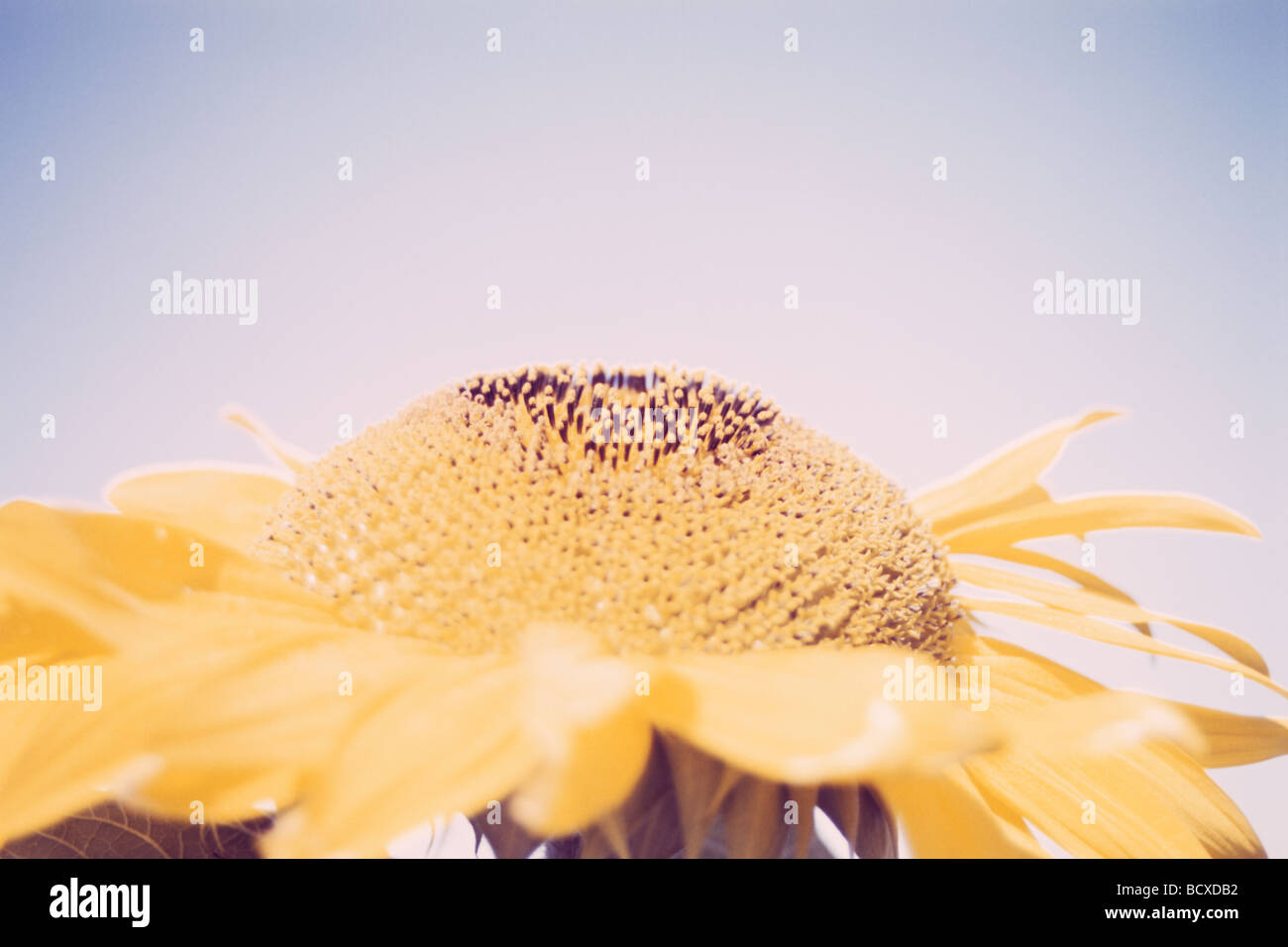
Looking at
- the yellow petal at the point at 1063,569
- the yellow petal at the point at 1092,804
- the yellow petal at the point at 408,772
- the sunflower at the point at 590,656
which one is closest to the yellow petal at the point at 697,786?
the sunflower at the point at 590,656

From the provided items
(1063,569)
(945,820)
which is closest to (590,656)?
(945,820)

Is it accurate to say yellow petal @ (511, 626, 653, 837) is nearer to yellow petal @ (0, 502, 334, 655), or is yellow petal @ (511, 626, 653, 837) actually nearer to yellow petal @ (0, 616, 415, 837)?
yellow petal @ (0, 616, 415, 837)

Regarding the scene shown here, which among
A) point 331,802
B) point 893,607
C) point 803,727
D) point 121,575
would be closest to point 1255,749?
point 893,607

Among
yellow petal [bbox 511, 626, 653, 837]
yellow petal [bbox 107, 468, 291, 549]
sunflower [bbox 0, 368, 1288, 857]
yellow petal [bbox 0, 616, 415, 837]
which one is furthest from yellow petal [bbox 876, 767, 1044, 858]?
yellow petal [bbox 107, 468, 291, 549]

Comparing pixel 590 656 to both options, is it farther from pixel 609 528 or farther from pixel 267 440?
pixel 267 440
